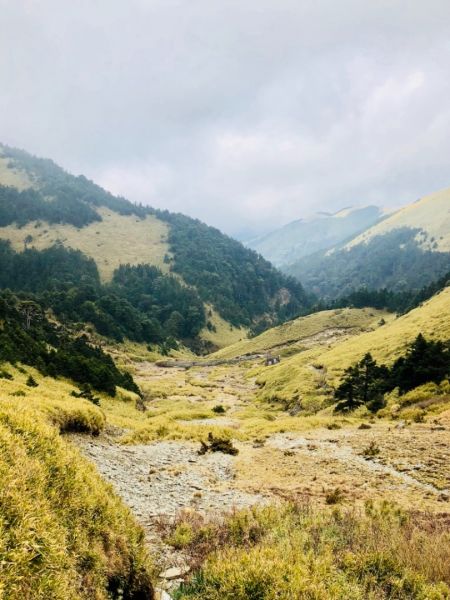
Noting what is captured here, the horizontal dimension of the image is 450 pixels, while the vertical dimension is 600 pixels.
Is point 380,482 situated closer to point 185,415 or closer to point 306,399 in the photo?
point 185,415

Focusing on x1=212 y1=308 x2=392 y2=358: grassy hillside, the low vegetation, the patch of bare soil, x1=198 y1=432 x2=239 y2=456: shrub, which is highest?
the low vegetation

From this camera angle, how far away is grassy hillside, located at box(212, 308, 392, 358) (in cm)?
15307

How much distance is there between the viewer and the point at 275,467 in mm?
23078

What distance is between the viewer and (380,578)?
7828 millimetres

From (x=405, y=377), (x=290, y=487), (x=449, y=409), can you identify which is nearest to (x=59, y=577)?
(x=290, y=487)

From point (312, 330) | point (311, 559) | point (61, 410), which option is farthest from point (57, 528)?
point (312, 330)

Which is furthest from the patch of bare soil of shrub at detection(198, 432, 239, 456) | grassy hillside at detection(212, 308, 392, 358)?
grassy hillside at detection(212, 308, 392, 358)

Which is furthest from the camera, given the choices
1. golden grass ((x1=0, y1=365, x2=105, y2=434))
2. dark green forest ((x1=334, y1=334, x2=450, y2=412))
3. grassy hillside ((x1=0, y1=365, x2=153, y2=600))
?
dark green forest ((x1=334, y1=334, x2=450, y2=412))

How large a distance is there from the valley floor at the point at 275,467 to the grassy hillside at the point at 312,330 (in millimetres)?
113659

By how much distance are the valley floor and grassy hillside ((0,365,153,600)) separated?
2.03 metres

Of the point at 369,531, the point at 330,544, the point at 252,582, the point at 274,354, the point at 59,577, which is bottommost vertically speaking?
the point at 274,354

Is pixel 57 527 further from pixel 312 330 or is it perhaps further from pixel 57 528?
pixel 312 330

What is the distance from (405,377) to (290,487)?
3204 cm

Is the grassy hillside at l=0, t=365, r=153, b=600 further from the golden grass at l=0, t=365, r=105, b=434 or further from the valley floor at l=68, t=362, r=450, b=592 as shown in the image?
the golden grass at l=0, t=365, r=105, b=434
